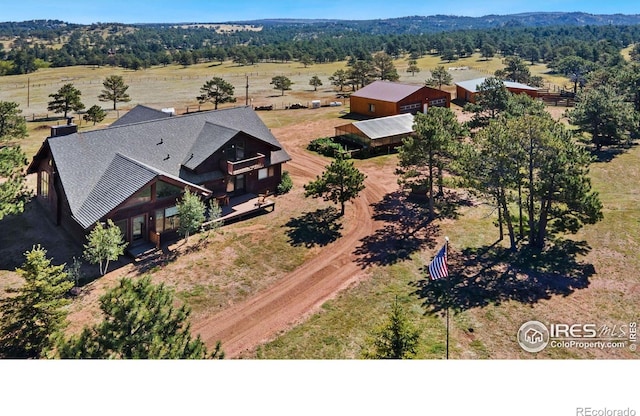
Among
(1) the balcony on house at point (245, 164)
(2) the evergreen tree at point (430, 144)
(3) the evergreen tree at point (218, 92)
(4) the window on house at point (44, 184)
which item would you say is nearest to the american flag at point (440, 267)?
(2) the evergreen tree at point (430, 144)

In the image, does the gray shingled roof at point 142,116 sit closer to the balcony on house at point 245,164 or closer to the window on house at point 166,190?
the balcony on house at point 245,164

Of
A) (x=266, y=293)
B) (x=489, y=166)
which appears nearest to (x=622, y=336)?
(x=489, y=166)

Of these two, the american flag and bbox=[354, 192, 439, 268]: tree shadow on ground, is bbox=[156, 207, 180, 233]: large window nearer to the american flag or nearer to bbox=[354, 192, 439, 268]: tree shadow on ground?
bbox=[354, 192, 439, 268]: tree shadow on ground

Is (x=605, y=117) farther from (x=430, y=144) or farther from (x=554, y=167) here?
(x=554, y=167)

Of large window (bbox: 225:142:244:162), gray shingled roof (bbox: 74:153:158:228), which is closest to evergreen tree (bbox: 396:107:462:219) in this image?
large window (bbox: 225:142:244:162)

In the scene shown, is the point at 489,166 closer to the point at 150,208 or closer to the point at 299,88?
the point at 150,208
